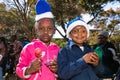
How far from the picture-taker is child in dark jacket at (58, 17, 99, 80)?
2.73m

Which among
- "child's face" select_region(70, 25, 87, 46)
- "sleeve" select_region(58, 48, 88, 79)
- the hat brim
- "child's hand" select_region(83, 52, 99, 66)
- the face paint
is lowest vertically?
"sleeve" select_region(58, 48, 88, 79)

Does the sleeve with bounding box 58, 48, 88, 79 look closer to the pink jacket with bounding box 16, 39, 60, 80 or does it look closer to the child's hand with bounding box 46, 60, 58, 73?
the child's hand with bounding box 46, 60, 58, 73

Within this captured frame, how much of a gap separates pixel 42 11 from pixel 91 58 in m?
0.82

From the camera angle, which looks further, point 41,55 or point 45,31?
point 45,31

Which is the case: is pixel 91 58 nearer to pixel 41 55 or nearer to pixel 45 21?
pixel 41 55

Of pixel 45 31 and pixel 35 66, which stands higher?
pixel 45 31

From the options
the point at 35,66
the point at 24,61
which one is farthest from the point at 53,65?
the point at 24,61

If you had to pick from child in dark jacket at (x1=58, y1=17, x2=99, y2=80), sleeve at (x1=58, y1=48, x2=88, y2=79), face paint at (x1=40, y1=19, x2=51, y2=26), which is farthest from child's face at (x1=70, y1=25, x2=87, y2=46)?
face paint at (x1=40, y1=19, x2=51, y2=26)

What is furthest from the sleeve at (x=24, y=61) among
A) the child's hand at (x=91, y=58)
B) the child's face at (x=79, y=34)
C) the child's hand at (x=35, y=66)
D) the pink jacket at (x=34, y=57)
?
the child's hand at (x=91, y=58)

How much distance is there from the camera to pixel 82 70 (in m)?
2.81

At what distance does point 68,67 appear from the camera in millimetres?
2744

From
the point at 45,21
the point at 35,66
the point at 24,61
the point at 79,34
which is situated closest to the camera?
the point at 35,66

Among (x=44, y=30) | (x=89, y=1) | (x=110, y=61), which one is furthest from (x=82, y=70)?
(x=89, y=1)

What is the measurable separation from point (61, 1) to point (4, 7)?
4.70m
